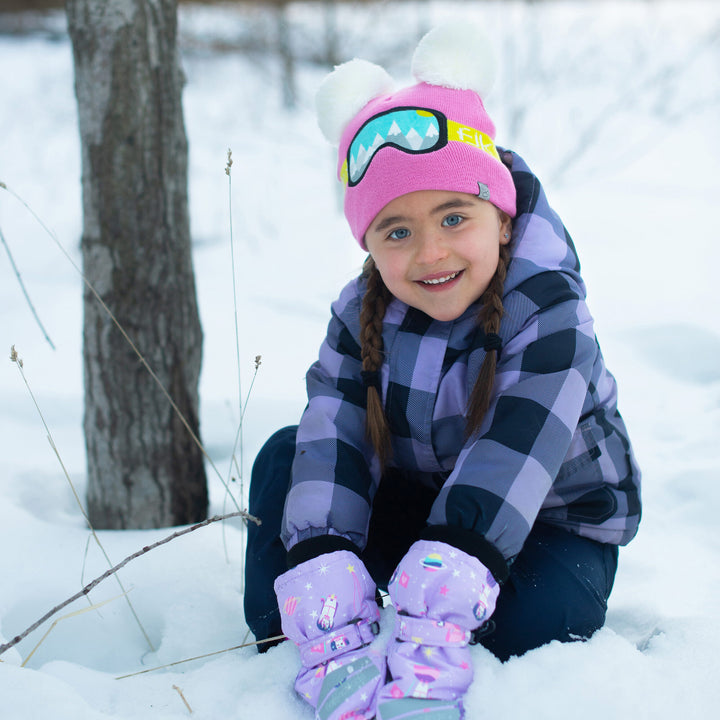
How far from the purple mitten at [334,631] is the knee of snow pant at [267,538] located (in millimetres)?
149

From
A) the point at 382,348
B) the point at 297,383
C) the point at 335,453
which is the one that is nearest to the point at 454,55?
the point at 382,348

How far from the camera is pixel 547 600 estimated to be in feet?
4.30

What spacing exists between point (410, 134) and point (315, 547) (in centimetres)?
81

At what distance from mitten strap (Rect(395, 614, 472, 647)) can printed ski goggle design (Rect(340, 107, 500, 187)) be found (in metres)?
0.85

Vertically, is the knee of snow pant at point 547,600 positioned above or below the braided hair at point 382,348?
below

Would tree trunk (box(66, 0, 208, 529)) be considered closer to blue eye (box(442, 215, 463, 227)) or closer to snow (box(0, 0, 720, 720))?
snow (box(0, 0, 720, 720))

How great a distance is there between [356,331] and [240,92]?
A: 8.47 meters

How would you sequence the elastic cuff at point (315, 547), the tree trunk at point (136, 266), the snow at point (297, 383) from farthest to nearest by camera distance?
the tree trunk at point (136, 266) → the elastic cuff at point (315, 547) → the snow at point (297, 383)

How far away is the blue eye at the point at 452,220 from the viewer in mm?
1400

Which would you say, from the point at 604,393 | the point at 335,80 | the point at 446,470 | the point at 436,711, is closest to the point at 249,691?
the point at 436,711

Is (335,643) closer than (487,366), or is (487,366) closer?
(335,643)

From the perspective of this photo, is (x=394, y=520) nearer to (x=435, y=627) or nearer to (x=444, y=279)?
(x=435, y=627)

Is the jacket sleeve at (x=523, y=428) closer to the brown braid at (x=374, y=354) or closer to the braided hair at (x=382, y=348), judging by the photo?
the braided hair at (x=382, y=348)

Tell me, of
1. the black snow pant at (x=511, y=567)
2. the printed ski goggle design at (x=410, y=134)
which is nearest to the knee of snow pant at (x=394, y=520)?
the black snow pant at (x=511, y=567)
